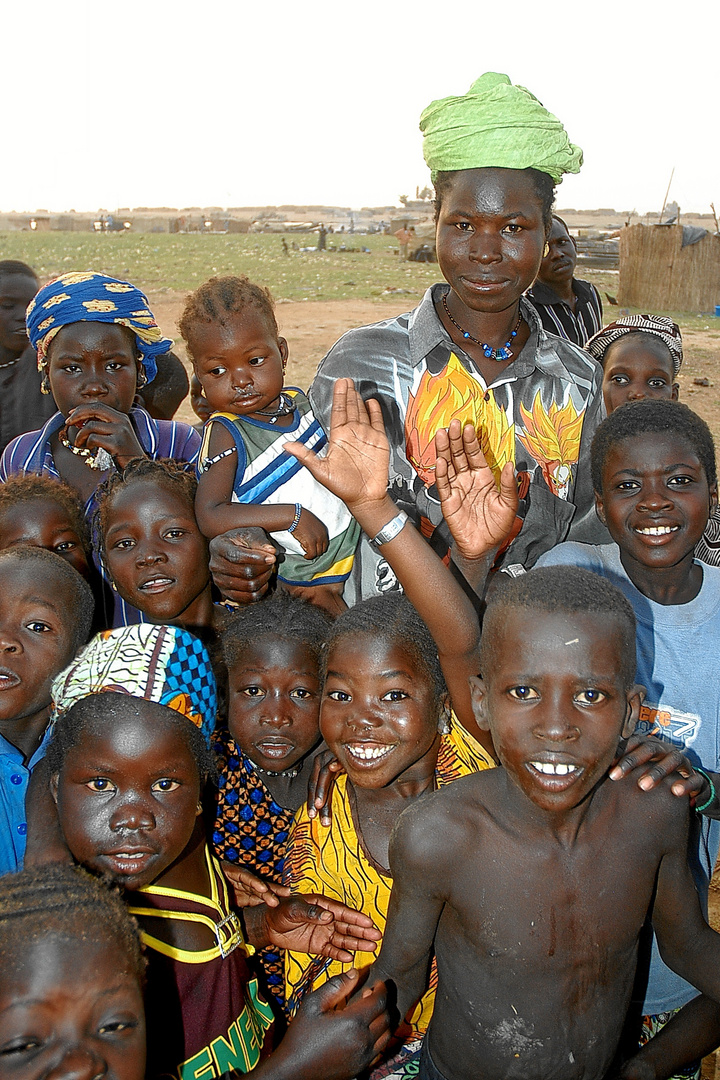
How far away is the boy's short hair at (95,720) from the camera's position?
78.3 inches

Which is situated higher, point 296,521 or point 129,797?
point 296,521

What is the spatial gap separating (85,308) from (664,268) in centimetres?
1633

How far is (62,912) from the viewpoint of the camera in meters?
1.49

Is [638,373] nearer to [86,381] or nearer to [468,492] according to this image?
[468,492]

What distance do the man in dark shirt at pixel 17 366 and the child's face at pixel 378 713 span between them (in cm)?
282

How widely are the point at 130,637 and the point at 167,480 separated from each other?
778mm

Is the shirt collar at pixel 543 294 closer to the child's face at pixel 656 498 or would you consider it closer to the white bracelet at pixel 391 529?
the child's face at pixel 656 498

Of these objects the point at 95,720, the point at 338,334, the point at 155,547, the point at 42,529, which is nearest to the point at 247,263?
the point at 338,334

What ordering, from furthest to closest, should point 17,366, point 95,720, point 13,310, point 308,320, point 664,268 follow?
point 664,268 < point 308,320 < point 13,310 < point 17,366 < point 95,720

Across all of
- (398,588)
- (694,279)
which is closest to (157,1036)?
(398,588)

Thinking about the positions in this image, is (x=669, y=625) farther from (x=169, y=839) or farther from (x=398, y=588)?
(x=169, y=839)

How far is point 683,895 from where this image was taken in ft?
6.28

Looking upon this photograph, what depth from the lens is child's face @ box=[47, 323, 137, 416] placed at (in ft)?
10.3

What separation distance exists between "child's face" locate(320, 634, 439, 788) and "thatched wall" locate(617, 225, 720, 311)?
1689cm
